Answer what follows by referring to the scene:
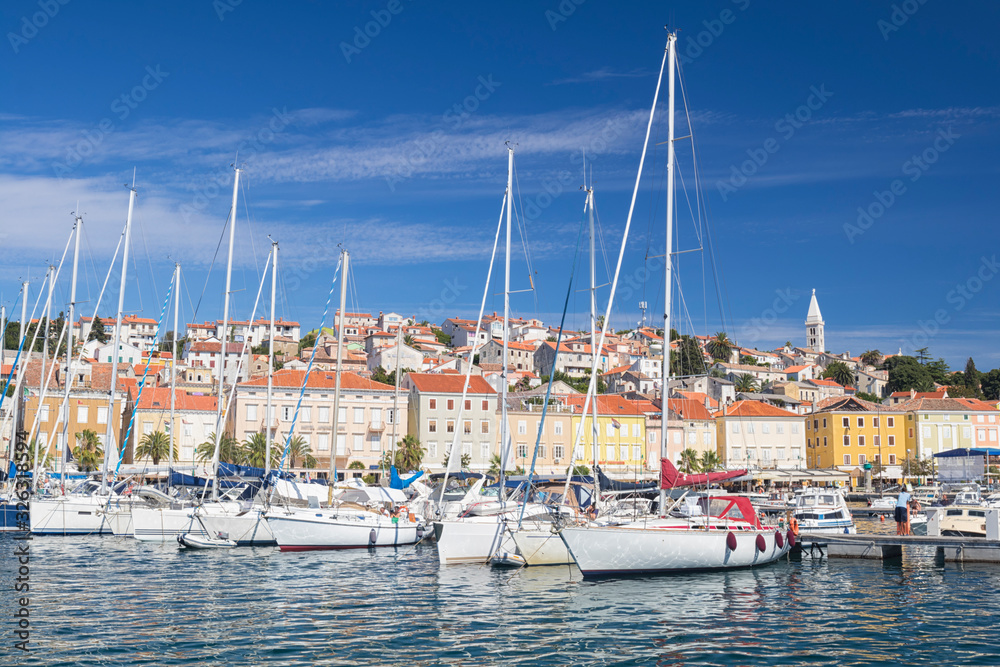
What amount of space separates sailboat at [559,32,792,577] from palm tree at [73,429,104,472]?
49626 mm

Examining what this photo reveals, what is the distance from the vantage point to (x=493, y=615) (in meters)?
20.5

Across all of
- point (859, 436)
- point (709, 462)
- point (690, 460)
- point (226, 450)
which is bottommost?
point (709, 462)

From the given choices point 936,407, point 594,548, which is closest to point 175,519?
point 594,548

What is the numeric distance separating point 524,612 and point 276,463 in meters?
42.7

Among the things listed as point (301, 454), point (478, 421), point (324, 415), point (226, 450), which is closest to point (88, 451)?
point (226, 450)

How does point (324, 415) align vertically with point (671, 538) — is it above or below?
above

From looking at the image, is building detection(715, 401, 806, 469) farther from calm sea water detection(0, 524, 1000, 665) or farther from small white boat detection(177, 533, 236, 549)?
small white boat detection(177, 533, 236, 549)

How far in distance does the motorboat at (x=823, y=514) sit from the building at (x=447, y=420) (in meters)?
36.0

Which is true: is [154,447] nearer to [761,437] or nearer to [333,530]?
[333,530]

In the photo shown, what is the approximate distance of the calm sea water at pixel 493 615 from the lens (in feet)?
54.9

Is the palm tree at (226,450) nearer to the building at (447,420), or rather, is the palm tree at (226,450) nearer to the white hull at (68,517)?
the building at (447,420)

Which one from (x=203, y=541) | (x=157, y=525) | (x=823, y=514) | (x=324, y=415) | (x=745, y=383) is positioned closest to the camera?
(x=203, y=541)

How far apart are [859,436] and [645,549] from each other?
69.9 m

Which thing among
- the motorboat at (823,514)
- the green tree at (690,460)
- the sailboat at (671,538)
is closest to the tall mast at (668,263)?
the sailboat at (671,538)
